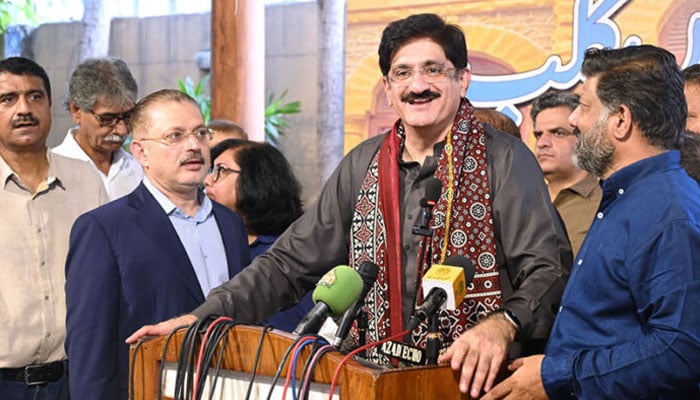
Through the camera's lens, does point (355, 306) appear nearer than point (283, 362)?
No

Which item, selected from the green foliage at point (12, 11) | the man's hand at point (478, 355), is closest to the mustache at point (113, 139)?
the man's hand at point (478, 355)

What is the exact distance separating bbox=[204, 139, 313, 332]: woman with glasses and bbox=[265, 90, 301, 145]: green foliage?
241 inches

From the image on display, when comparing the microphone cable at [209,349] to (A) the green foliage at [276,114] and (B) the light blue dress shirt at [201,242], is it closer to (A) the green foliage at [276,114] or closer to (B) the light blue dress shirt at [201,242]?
(B) the light blue dress shirt at [201,242]

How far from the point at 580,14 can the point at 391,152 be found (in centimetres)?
262

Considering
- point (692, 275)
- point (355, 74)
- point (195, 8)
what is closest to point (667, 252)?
point (692, 275)

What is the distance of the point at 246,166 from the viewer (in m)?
3.88

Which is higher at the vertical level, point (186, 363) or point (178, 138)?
point (178, 138)

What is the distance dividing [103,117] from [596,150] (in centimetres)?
249

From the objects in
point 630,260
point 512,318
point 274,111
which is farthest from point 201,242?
point 274,111

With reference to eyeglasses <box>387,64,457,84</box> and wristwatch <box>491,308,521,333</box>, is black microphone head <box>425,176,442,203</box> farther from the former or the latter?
eyeglasses <box>387,64,457,84</box>

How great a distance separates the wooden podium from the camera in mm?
1737

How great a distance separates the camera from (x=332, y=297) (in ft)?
6.51

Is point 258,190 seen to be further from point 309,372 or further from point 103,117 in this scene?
point 309,372

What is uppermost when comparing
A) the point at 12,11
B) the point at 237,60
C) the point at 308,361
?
the point at 12,11
